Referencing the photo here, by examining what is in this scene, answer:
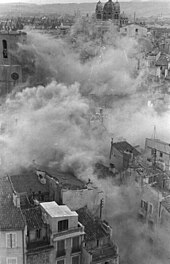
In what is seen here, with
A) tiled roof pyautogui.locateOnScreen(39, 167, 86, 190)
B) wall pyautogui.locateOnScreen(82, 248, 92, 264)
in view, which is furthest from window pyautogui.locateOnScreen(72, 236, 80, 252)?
tiled roof pyautogui.locateOnScreen(39, 167, 86, 190)

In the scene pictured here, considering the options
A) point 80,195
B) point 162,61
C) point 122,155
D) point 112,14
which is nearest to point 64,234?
point 80,195

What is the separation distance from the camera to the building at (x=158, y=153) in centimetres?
799

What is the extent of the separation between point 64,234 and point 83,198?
1.15 metres

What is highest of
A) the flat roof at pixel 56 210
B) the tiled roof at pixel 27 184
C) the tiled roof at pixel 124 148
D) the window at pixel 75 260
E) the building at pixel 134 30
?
the building at pixel 134 30

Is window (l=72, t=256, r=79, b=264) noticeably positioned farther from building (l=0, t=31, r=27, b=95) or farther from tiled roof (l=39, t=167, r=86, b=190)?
building (l=0, t=31, r=27, b=95)

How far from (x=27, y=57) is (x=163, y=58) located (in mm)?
7804

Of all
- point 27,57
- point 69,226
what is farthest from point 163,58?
point 69,226

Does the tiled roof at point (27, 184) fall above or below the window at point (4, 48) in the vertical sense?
below

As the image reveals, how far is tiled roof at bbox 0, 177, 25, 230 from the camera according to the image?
5.07 meters

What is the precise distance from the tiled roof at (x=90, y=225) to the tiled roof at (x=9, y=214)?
109cm

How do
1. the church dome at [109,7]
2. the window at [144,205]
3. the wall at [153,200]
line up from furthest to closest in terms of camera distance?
the church dome at [109,7] → the window at [144,205] → the wall at [153,200]

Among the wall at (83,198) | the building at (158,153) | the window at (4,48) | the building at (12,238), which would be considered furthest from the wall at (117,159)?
the window at (4,48)

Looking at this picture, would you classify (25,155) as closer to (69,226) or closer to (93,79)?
(69,226)

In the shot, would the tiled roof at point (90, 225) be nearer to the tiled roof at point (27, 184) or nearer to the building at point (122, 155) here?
the tiled roof at point (27, 184)
